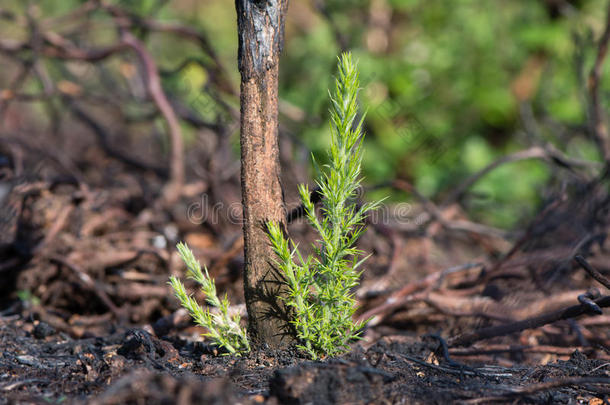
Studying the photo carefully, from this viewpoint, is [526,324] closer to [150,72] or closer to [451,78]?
[150,72]

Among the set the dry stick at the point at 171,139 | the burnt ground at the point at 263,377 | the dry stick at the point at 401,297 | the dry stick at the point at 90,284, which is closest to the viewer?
the burnt ground at the point at 263,377

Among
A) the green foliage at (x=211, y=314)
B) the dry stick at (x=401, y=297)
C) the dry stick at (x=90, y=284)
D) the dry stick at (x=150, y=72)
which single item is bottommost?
the dry stick at (x=401, y=297)

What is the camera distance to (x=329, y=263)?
145 centimetres

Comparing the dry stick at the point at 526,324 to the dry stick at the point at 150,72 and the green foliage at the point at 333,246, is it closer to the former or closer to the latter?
the green foliage at the point at 333,246

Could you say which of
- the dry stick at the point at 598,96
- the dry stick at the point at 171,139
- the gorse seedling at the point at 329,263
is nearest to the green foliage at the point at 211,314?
the gorse seedling at the point at 329,263

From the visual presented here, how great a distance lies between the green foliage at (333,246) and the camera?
4.41 feet

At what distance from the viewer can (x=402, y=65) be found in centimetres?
587

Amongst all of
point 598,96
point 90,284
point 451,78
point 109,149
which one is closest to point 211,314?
point 90,284

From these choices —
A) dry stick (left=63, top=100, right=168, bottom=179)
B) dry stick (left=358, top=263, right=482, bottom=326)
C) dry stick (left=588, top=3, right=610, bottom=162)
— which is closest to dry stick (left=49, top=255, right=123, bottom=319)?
dry stick (left=358, top=263, right=482, bottom=326)

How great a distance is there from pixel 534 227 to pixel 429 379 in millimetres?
1486

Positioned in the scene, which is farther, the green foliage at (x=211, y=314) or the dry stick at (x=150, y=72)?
the dry stick at (x=150, y=72)

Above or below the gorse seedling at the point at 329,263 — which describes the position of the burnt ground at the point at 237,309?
below

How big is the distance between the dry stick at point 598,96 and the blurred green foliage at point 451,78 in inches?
66.1

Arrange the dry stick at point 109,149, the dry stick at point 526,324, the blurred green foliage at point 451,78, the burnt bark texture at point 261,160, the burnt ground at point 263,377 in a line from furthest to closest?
1. the blurred green foliage at point 451,78
2. the dry stick at point 109,149
3. the dry stick at point 526,324
4. the burnt bark texture at point 261,160
5. the burnt ground at point 263,377
